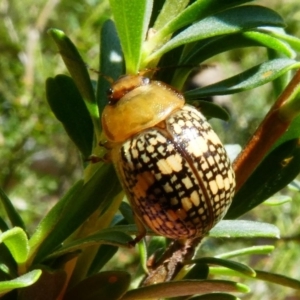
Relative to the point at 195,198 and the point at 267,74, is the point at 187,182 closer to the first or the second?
the point at 195,198

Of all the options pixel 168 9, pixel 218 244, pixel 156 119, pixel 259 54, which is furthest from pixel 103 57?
pixel 259 54

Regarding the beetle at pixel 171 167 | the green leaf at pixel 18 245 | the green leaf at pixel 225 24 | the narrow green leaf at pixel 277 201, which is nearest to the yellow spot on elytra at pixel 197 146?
the beetle at pixel 171 167

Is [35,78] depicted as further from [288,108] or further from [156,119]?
[288,108]

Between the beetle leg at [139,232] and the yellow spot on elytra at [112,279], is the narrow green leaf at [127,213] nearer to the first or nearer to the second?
the beetle leg at [139,232]

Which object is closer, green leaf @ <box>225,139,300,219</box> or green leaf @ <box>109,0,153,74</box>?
green leaf @ <box>109,0,153,74</box>

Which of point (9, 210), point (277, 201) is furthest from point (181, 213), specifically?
point (9, 210)

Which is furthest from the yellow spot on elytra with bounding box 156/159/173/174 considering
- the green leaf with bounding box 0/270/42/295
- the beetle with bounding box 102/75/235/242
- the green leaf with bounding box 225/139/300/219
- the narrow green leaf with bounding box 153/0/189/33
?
the green leaf with bounding box 0/270/42/295

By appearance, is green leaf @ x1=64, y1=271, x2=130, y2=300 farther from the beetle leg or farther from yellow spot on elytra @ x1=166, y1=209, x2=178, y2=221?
yellow spot on elytra @ x1=166, y1=209, x2=178, y2=221
